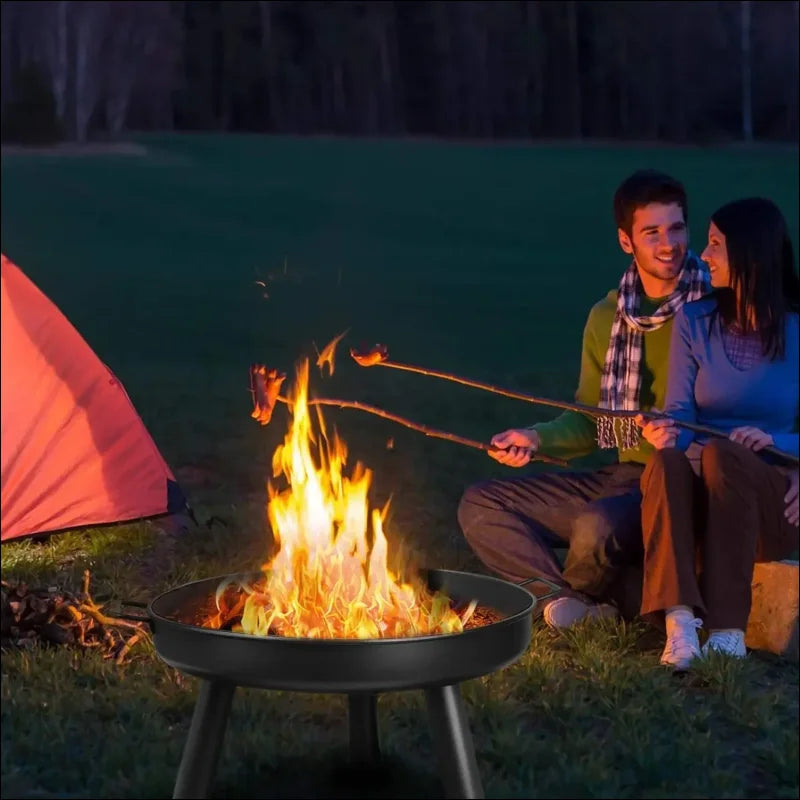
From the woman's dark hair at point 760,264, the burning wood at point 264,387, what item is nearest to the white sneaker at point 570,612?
the woman's dark hair at point 760,264

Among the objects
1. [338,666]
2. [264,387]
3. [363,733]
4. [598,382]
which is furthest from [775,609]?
[338,666]

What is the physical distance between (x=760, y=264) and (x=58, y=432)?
2.65m

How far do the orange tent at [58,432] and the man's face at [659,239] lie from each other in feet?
6.94

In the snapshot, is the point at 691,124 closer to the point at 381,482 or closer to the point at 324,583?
the point at 381,482

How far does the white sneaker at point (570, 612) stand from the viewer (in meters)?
4.22

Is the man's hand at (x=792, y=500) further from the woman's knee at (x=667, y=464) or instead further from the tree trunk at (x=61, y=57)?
the tree trunk at (x=61, y=57)

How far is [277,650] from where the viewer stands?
2625mm

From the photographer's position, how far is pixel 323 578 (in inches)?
121

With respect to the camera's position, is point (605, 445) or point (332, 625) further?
point (605, 445)

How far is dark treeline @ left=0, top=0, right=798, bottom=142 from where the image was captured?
12.2 m

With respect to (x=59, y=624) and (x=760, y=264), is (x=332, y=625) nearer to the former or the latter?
(x=59, y=624)

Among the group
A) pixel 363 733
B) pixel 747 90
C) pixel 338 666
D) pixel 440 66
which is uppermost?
pixel 440 66

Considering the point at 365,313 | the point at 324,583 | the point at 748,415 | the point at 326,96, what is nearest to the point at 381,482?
the point at 748,415

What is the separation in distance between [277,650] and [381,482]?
4.28 metres
